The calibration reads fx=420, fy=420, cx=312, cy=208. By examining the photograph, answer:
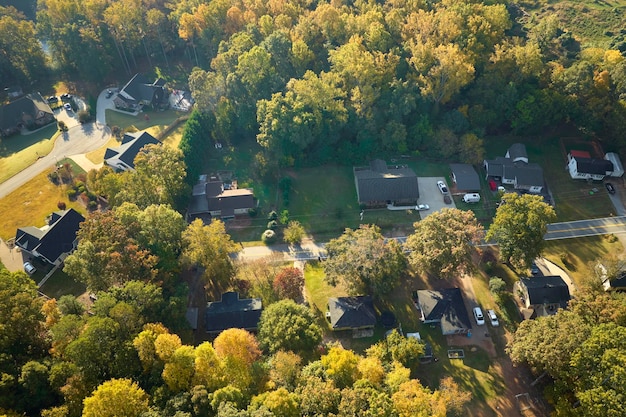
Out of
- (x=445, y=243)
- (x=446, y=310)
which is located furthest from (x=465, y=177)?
(x=446, y=310)

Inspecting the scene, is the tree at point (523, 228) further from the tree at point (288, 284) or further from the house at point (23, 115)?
the house at point (23, 115)

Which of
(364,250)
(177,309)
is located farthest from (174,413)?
(364,250)

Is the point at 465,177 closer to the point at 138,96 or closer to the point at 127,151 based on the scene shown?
the point at 127,151

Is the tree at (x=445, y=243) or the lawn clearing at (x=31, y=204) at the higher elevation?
the lawn clearing at (x=31, y=204)

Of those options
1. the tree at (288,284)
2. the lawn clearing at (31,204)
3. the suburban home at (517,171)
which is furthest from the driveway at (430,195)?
the lawn clearing at (31,204)

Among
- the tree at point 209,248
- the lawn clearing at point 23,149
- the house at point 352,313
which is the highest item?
the lawn clearing at point 23,149

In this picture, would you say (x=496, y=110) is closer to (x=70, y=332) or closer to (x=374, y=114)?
(x=374, y=114)

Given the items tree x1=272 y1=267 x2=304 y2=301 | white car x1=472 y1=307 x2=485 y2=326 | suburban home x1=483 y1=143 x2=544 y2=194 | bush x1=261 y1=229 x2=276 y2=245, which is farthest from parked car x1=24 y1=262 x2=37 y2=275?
suburban home x1=483 y1=143 x2=544 y2=194
